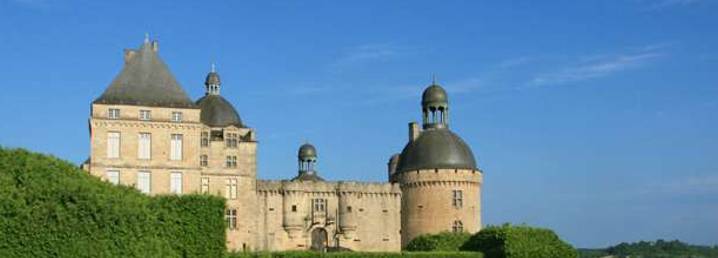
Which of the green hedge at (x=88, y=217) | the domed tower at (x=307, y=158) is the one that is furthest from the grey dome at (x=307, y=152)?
the green hedge at (x=88, y=217)

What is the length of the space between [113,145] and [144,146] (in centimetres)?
169

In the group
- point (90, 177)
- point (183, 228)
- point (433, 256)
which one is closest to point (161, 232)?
point (183, 228)

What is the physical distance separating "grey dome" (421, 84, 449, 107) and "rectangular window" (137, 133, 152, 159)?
72.2 feet

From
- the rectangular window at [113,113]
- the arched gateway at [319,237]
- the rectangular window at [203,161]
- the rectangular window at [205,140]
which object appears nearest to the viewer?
the rectangular window at [113,113]

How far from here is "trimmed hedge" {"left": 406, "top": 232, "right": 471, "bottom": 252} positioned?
197 ft

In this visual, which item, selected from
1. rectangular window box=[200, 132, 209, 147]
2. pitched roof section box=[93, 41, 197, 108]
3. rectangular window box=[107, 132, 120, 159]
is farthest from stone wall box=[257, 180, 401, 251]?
rectangular window box=[107, 132, 120, 159]

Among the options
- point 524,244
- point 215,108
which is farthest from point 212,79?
point 524,244

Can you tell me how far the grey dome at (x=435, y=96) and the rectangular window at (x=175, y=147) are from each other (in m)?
20.4

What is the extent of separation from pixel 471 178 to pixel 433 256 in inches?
563

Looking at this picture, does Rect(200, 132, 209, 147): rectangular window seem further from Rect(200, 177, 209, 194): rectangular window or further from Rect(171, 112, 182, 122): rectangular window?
Rect(171, 112, 182, 122): rectangular window

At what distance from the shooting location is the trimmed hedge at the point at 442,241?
6000 centimetres

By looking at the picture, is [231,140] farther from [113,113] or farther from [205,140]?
[113,113]

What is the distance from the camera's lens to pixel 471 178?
66.1m

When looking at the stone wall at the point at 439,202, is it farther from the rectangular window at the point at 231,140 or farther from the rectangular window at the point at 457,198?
the rectangular window at the point at 231,140
